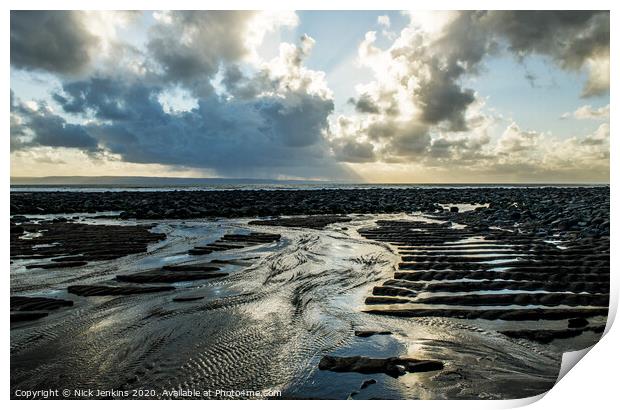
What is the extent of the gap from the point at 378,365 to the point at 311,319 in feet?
7.43

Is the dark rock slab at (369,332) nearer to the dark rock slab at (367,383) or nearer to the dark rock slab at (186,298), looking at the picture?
the dark rock slab at (367,383)

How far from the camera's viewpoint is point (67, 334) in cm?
712

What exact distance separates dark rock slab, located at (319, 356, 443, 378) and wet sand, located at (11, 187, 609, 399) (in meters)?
0.02

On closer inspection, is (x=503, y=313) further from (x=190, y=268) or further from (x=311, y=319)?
(x=190, y=268)

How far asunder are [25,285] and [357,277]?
9.33 meters

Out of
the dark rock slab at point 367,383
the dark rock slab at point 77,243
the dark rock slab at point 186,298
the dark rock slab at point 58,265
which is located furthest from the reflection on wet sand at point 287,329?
the dark rock slab at point 77,243

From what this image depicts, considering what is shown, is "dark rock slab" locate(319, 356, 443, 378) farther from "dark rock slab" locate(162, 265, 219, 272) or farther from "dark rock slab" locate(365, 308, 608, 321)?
"dark rock slab" locate(162, 265, 219, 272)

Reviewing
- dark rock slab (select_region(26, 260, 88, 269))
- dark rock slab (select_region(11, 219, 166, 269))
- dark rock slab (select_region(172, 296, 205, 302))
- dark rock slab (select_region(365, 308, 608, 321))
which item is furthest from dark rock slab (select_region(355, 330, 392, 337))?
dark rock slab (select_region(11, 219, 166, 269))

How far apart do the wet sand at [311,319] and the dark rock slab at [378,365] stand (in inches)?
0.7

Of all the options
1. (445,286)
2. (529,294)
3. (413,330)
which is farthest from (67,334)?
(529,294)

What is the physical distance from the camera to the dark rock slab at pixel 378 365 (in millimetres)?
5723

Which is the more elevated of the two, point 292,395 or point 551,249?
point 551,249

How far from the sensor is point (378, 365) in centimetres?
580

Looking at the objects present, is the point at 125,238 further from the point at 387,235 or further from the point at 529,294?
the point at 529,294
